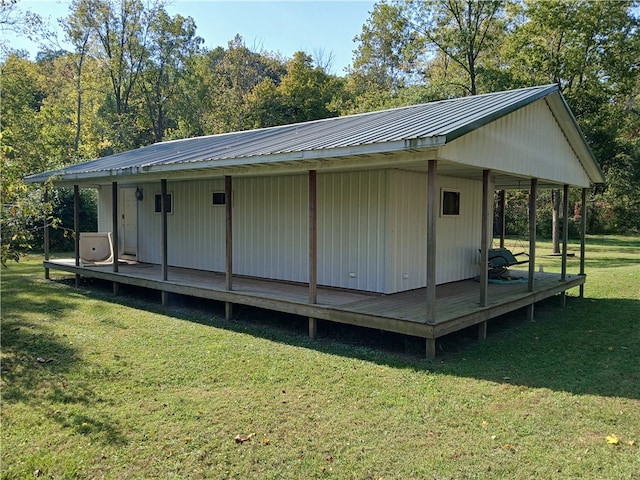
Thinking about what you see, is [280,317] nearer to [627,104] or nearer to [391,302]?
[391,302]

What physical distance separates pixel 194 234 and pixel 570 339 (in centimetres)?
723

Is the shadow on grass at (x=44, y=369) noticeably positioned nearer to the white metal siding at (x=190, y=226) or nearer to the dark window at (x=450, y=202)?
the white metal siding at (x=190, y=226)

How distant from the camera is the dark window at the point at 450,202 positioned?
8.59 m

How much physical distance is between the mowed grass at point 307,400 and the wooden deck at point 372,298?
1.20 feet

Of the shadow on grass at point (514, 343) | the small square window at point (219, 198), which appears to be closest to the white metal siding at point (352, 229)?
the shadow on grass at point (514, 343)

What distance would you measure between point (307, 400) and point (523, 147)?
5053 millimetres

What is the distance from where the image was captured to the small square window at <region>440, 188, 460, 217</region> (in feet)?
28.1

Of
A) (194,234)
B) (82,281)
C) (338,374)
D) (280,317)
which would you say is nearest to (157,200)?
(194,234)

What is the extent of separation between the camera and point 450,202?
8.80 metres

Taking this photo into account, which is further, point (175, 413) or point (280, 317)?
point (280, 317)

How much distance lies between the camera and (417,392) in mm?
4461

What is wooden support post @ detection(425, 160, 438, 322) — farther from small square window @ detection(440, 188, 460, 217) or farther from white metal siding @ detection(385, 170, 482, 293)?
small square window @ detection(440, 188, 460, 217)

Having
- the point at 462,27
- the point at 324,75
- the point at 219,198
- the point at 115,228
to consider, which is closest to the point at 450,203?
the point at 219,198

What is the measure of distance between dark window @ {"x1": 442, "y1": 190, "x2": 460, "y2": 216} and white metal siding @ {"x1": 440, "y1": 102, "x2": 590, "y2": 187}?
1.56 meters
